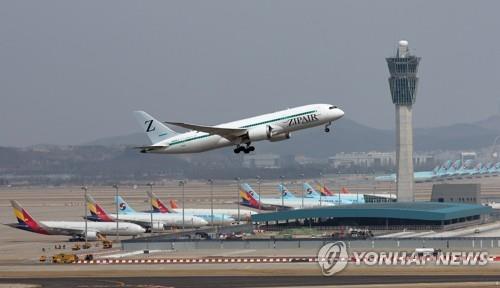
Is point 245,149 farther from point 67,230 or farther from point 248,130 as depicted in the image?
point 67,230

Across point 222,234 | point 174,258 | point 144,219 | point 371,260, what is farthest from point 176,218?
point 371,260

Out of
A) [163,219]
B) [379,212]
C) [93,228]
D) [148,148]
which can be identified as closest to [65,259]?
[148,148]

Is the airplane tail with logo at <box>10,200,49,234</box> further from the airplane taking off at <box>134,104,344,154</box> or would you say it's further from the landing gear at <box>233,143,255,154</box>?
the landing gear at <box>233,143,255,154</box>

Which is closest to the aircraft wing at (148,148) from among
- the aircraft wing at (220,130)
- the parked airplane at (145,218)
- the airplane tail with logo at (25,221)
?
the aircraft wing at (220,130)

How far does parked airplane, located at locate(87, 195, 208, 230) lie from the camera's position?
596ft

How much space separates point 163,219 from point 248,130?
80.4 meters

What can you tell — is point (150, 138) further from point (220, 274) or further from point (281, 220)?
point (281, 220)

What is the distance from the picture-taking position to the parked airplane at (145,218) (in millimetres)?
181750

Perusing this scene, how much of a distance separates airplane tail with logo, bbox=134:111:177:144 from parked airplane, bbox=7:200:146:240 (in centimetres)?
4678

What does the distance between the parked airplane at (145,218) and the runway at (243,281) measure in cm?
7563

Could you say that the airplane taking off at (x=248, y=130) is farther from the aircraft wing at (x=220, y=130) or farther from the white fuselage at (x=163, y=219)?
the white fuselage at (x=163, y=219)

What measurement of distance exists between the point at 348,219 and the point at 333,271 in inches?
2767

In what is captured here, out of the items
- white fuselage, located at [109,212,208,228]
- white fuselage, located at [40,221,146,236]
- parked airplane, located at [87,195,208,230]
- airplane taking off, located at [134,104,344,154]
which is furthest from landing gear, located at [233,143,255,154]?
white fuselage, located at [109,212,208,228]

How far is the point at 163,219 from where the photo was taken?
616 feet
